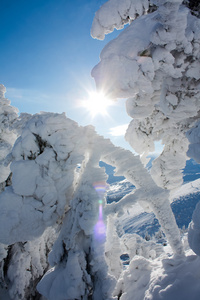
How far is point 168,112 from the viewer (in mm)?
4133

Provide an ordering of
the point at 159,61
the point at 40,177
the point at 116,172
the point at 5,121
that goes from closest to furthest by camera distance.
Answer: the point at 159,61 < the point at 40,177 < the point at 116,172 < the point at 5,121

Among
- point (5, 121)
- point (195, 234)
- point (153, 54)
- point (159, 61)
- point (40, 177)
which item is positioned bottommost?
point (195, 234)

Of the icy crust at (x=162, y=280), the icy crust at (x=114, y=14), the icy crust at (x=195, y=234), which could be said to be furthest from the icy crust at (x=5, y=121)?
the icy crust at (x=195, y=234)

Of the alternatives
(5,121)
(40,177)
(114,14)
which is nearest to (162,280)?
(40,177)

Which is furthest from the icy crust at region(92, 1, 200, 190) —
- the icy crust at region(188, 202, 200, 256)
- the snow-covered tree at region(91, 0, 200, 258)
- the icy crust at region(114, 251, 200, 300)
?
the icy crust at region(114, 251, 200, 300)

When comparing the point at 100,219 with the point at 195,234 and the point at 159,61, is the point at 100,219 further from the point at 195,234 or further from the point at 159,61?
the point at 159,61

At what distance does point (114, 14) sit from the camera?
3.85 m

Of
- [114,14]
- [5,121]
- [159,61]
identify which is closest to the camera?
[159,61]

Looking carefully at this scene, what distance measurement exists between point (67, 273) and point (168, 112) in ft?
14.5

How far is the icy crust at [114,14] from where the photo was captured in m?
3.81

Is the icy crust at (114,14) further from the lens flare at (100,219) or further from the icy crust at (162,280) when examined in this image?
the icy crust at (162,280)

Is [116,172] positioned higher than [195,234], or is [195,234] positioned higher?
[116,172]

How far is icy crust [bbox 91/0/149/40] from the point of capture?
12.5ft

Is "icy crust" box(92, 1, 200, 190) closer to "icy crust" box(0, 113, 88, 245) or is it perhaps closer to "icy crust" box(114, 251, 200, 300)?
"icy crust" box(0, 113, 88, 245)
